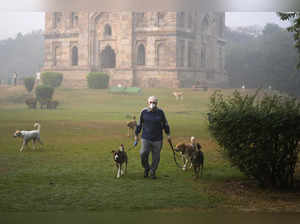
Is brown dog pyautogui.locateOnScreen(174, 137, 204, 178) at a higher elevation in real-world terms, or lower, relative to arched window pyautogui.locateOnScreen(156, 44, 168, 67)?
lower

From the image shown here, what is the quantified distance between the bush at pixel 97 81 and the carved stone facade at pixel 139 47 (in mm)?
2612

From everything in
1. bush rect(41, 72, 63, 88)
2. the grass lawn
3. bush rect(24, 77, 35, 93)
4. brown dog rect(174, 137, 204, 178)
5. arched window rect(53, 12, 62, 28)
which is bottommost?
the grass lawn

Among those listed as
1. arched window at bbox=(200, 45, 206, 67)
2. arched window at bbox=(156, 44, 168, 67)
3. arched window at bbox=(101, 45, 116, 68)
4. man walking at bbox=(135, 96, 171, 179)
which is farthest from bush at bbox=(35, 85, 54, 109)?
man walking at bbox=(135, 96, 171, 179)

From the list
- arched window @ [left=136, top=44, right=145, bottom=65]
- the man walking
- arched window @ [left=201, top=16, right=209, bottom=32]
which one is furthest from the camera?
arched window @ [left=201, top=16, right=209, bottom=32]

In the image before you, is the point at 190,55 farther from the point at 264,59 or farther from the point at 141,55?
the point at 264,59

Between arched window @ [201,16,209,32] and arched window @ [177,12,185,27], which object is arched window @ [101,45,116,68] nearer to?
arched window @ [177,12,185,27]

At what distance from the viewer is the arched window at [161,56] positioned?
37000mm

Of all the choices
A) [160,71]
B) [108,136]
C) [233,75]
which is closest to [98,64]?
[160,71]

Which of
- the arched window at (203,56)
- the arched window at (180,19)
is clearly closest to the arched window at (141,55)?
the arched window at (180,19)

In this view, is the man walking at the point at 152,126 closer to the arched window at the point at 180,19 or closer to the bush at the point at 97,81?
the bush at the point at 97,81

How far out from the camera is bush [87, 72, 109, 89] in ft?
104

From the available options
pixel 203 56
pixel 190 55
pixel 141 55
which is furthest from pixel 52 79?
pixel 203 56

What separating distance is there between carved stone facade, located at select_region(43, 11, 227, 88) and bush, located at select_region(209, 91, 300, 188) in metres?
28.2

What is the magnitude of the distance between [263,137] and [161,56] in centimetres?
3044
